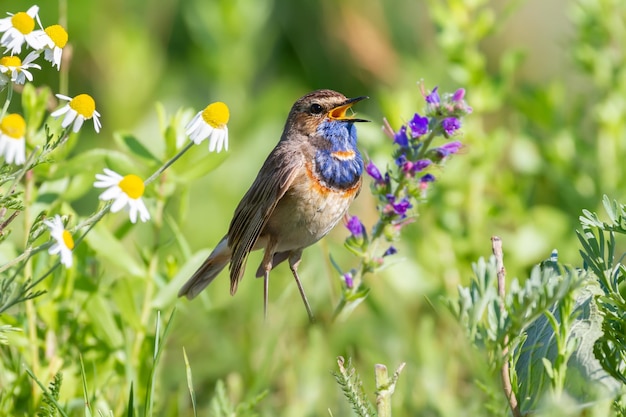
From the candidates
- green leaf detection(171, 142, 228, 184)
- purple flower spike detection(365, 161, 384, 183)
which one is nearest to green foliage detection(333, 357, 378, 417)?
purple flower spike detection(365, 161, 384, 183)

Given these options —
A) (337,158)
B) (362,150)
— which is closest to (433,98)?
(337,158)

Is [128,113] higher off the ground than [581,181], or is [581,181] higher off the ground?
[581,181]

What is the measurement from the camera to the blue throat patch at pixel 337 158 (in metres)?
2.34

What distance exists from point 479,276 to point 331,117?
3.27ft

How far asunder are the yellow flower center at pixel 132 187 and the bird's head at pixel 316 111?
0.99 metres

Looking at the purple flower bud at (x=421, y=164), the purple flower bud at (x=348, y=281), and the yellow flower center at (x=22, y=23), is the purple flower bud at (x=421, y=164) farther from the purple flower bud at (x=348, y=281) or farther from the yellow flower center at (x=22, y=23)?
the yellow flower center at (x=22, y=23)

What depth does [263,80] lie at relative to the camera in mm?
5586

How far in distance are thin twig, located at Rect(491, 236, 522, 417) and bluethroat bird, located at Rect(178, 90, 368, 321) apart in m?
0.63

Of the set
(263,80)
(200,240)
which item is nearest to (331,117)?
(200,240)

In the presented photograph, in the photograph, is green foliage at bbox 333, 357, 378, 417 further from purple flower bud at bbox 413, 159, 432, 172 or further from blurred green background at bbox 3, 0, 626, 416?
purple flower bud at bbox 413, 159, 432, 172

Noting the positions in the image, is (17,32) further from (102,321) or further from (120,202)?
(102,321)

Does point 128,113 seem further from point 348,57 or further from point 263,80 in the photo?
point 348,57

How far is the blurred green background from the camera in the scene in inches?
101

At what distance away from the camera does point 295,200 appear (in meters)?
2.38
